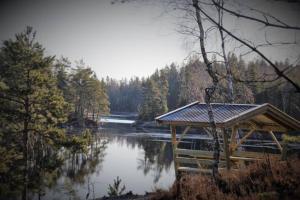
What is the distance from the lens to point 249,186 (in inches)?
253

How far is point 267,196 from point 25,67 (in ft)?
53.3

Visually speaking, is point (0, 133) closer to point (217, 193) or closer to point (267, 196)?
point (217, 193)

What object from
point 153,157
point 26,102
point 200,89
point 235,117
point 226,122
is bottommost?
point 153,157

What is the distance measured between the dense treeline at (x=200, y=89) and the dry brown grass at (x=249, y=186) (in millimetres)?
1712

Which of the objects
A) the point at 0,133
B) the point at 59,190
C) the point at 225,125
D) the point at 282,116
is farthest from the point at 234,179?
the point at 59,190

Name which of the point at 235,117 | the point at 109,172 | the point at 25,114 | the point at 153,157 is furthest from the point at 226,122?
the point at 153,157

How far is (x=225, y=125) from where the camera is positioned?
10.4 m

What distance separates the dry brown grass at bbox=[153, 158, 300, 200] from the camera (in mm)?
5566

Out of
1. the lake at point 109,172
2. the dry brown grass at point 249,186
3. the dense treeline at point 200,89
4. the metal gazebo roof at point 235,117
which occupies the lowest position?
the lake at point 109,172

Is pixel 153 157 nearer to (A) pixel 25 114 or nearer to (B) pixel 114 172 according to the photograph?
(B) pixel 114 172

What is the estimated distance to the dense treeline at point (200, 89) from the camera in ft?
7.62

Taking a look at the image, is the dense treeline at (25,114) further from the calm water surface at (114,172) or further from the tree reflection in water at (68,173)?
the calm water surface at (114,172)

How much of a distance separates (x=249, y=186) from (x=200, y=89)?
13.7m

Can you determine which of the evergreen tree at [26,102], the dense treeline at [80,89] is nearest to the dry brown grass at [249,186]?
the evergreen tree at [26,102]
